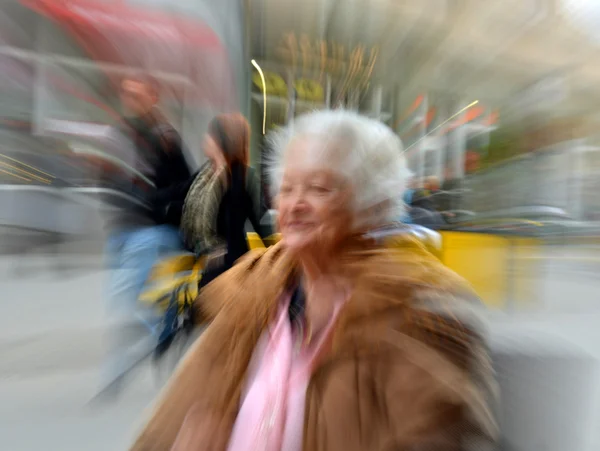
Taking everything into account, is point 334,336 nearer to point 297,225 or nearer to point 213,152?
point 297,225

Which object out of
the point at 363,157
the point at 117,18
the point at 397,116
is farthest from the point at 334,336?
the point at 117,18

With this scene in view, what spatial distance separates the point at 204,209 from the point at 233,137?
327mm

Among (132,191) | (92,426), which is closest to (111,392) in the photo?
(92,426)

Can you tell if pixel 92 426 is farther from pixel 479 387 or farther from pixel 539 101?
pixel 539 101

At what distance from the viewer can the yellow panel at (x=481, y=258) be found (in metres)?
1.58

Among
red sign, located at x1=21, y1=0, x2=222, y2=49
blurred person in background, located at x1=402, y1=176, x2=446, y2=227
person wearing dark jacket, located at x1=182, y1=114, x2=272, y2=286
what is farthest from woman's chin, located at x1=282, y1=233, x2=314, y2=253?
red sign, located at x1=21, y1=0, x2=222, y2=49

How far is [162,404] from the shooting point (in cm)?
100

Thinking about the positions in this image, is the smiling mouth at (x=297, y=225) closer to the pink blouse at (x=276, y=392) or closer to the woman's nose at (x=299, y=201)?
the woman's nose at (x=299, y=201)

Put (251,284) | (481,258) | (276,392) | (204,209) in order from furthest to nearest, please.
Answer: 1. (204,209)
2. (481,258)
3. (251,284)
4. (276,392)

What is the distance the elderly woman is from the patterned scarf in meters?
0.83

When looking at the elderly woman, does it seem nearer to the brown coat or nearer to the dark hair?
the brown coat

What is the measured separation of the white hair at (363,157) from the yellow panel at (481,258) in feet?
1.97

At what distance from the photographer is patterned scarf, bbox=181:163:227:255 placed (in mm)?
1883

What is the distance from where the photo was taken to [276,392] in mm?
868
